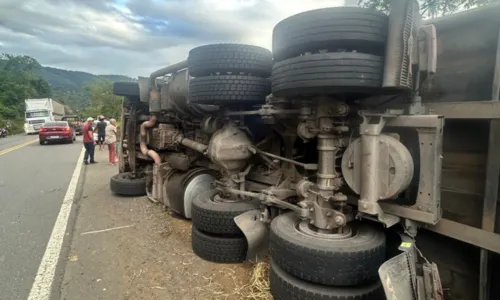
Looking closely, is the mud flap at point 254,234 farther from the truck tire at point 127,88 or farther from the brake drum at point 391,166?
the truck tire at point 127,88

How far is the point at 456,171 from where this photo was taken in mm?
2127

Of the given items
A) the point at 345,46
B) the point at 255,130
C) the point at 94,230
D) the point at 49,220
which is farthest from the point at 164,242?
the point at 345,46

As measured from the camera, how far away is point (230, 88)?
2963 mm

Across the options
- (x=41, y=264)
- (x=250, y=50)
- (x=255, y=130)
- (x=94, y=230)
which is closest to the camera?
(x=250, y=50)

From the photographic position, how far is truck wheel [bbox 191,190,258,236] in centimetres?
313

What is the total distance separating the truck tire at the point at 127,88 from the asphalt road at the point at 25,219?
2.35 m

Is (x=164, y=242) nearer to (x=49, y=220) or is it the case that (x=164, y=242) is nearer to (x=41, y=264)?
(x=41, y=264)

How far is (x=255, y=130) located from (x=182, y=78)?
1.45 metres

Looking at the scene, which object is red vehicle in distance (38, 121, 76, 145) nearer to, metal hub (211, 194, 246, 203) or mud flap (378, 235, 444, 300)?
metal hub (211, 194, 246, 203)

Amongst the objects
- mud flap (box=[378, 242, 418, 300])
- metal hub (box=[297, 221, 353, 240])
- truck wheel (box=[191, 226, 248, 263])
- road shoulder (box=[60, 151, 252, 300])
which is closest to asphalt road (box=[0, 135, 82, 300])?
road shoulder (box=[60, 151, 252, 300])

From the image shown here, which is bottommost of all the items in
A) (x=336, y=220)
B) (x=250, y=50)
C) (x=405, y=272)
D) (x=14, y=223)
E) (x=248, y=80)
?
(x=14, y=223)

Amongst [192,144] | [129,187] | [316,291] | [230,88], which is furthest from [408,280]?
[129,187]

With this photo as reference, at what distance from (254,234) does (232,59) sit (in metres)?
1.71

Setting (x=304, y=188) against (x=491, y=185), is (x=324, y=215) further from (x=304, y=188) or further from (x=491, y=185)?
(x=491, y=185)
